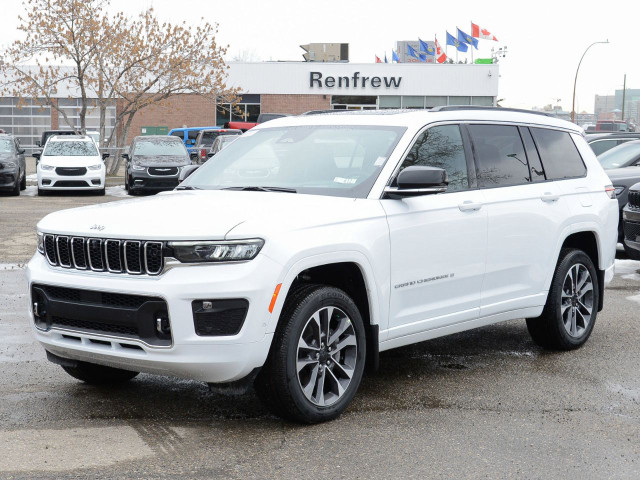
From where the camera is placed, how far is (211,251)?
15.2 feet

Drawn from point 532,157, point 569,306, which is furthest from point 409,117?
point 569,306

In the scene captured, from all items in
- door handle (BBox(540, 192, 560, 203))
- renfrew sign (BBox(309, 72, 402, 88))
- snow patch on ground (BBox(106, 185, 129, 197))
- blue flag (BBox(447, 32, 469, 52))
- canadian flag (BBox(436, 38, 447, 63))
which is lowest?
snow patch on ground (BBox(106, 185, 129, 197))

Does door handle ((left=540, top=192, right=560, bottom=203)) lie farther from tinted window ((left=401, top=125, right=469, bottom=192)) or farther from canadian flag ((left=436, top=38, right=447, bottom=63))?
canadian flag ((left=436, top=38, right=447, bottom=63))

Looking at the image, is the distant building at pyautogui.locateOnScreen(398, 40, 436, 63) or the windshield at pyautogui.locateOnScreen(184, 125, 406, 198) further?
the distant building at pyautogui.locateOnScreen(398, 40, 436, 63)

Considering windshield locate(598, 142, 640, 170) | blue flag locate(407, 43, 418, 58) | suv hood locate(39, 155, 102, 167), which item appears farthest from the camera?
blue flag locate(407, 43, 418, 58)

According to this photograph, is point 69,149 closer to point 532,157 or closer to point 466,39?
point 532,157

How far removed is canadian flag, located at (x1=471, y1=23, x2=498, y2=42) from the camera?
60500 millimetres

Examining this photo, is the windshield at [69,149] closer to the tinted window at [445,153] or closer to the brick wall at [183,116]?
the tinted window at [445,153]

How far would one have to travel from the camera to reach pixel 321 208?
205 inches

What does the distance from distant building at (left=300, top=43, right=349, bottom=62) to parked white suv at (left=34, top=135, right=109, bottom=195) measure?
41.0 metres

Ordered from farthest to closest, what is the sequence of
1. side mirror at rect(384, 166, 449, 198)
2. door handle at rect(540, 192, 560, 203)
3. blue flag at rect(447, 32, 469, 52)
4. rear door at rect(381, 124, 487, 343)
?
1. blue flag at rect(447, 32, 469, 52)
2. door handle at rect(540, 192, 560, 203)
3. rear door at rect(381, 124, 487, 343)
4. side mirror at rect(384, 166, 449, 198)

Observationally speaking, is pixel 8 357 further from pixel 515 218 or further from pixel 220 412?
pixel 515 218

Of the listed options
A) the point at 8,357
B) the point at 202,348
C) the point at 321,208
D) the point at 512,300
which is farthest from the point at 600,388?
the point at 8,357

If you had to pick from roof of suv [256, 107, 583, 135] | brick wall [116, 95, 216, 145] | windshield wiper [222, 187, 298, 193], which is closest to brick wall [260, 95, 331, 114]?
brick wall [116, 95, 216, 145]
